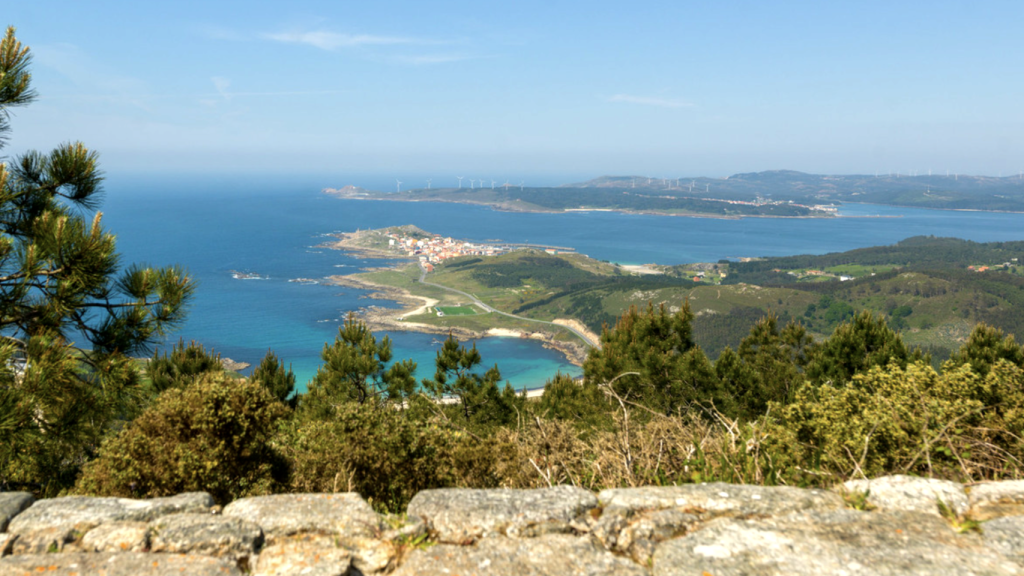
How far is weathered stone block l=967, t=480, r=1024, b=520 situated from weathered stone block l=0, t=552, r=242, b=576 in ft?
14.0

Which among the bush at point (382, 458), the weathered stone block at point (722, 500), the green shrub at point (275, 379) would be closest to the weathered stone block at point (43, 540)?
the bush at point (382, 458)

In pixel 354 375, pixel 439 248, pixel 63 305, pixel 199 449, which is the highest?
pixel 63 305

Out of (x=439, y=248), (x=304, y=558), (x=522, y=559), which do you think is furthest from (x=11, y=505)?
(x=439, y=248)

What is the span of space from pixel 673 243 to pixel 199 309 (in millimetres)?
126470

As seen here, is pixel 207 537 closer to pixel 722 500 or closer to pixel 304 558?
pixel 304 558

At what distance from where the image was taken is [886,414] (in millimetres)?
5082

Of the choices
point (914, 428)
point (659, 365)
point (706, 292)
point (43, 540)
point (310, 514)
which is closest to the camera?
point (43, 540)

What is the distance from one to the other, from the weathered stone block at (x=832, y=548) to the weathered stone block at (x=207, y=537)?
7.39ft

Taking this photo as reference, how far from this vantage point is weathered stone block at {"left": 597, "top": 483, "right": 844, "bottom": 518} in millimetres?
3592

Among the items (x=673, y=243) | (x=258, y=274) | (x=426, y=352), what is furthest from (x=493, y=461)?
(x=673, y=243)

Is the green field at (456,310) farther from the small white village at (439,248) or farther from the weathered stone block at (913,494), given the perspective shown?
the weathered stone block at (913,494)

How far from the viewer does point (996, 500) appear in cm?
354

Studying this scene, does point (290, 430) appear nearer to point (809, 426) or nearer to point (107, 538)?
point (107, 538)

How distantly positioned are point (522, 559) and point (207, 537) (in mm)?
1759
